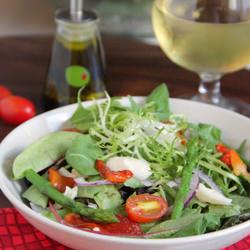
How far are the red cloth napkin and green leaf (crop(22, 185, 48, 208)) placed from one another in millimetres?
46

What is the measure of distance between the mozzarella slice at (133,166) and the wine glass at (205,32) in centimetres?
35

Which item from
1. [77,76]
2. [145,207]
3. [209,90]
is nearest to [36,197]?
[145,207]

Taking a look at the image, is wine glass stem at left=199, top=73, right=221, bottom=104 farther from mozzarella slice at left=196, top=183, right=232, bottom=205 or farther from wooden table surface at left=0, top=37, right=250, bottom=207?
mozzarella slice at left=196, top=183, right=232, bottom=205

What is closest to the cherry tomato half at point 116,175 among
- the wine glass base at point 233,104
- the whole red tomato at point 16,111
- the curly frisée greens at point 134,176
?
the curly frisée greens at point 134,176

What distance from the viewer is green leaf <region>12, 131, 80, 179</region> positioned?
37.3 inches

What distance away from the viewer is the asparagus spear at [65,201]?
852mm

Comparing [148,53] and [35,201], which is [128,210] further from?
[148,53]

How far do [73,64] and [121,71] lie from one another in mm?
200

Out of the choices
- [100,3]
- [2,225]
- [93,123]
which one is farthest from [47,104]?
[100,3]

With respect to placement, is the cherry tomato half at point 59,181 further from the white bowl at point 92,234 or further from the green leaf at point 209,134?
the green leaf at point 209,134

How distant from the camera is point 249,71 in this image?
1472 millimetres

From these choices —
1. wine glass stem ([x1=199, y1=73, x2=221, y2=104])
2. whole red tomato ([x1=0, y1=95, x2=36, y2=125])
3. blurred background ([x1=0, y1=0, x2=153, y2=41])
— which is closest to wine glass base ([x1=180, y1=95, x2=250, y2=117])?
wine glass stem ([x1=199, y1=73, x2=221, y2=104])

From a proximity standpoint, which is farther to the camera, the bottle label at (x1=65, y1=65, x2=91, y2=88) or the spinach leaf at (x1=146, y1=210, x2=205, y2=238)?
the bottle label at (x1=65, y1=65, x2=91, y2=88)

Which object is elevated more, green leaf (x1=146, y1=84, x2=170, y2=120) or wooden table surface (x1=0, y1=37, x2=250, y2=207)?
green leaf (x1=146, y1=84, x2=170, y2=120)
